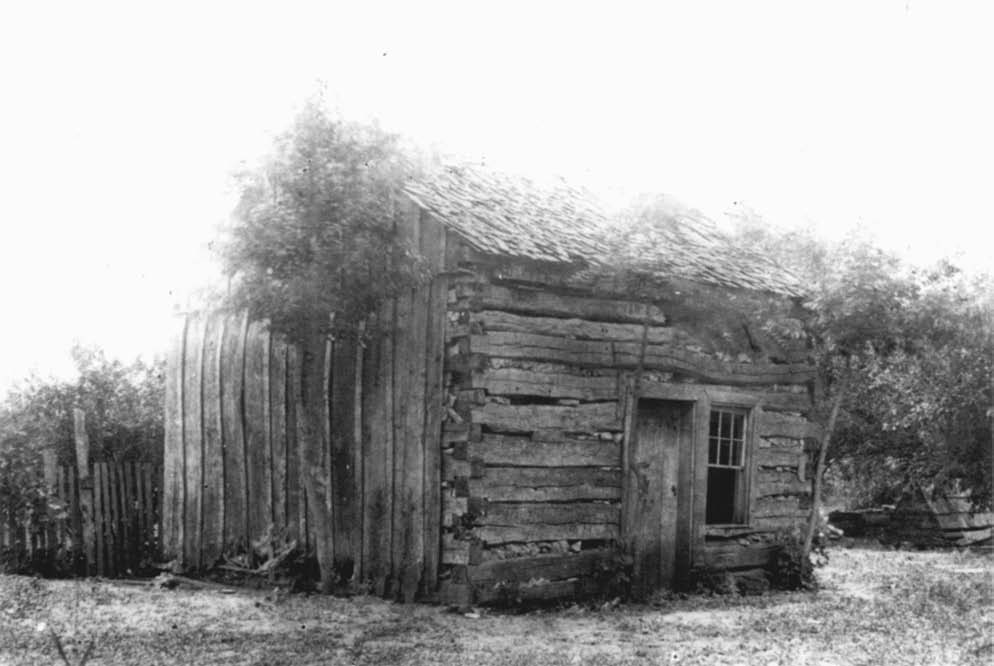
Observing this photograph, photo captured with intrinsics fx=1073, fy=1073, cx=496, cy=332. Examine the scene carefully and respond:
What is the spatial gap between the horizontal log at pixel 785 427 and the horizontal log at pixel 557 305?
88.4 inches

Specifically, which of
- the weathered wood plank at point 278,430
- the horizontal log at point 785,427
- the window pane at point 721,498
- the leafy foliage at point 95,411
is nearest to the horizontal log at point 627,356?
the horizontal log at point 785,427

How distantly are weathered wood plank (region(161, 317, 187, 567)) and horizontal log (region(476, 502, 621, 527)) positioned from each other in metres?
4.99

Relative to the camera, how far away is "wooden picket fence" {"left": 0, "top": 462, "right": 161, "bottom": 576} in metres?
12.6

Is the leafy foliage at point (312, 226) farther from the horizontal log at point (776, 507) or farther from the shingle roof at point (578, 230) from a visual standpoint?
the horizontal log at point (776, 507)

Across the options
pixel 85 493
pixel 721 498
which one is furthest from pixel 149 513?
pixel 721 498

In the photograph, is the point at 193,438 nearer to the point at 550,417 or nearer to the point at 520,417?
the point at 520,417

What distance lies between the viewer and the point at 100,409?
1521cm

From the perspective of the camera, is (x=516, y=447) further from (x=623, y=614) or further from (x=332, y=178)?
(x=332, y=178)

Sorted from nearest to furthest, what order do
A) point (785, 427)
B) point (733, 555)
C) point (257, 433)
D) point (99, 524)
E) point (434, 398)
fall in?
point (434, 398)
point (257, 433)
point (733, 555)
point (99, 524)
point (785, 427)

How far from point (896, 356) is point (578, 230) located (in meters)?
6.06

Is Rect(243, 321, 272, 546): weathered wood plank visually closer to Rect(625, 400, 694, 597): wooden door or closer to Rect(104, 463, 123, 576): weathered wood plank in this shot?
Rect(104, 463, 123, 576): weathered wood plank

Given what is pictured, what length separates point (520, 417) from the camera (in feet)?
35.4

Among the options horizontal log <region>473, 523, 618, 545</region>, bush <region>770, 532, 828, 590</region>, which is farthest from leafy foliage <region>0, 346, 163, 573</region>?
bush <region>770, 532, 828, 590</region>

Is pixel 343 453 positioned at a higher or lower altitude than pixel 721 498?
higher
